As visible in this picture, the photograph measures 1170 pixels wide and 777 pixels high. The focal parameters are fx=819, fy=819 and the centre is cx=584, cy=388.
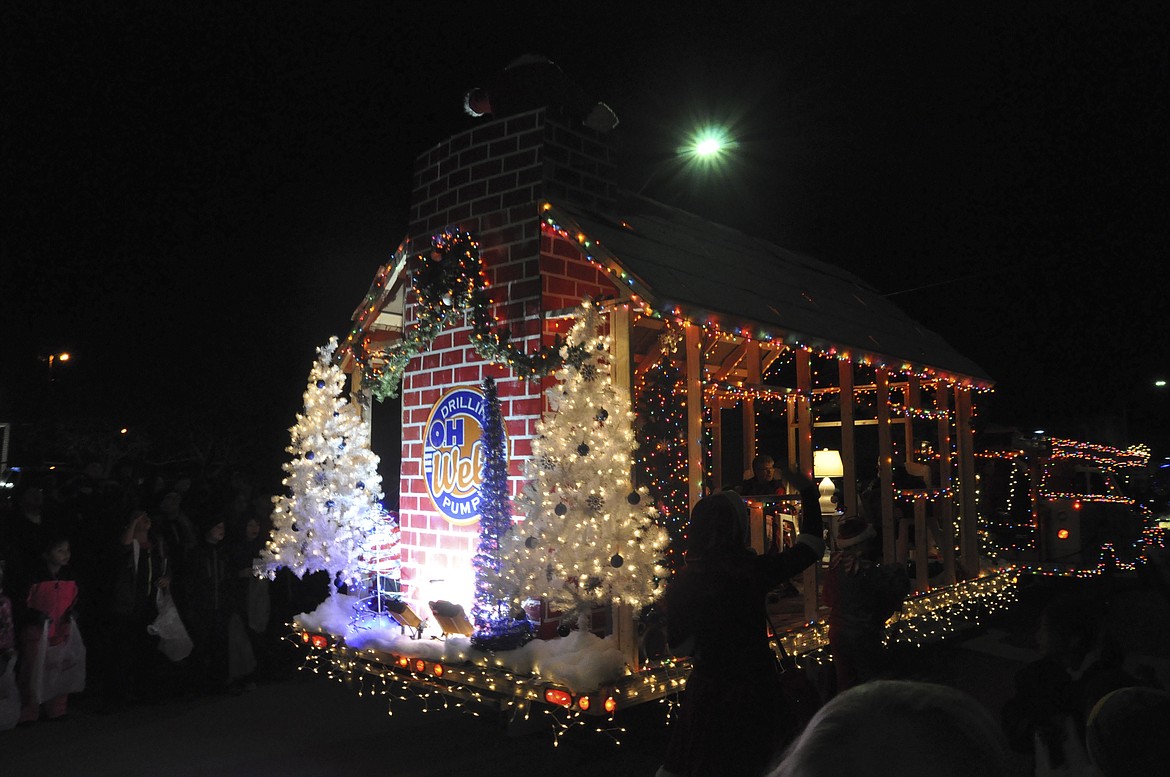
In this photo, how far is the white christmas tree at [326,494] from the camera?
8.04 metres

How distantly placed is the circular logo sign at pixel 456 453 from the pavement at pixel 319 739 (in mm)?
1787

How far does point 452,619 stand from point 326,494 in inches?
88.8

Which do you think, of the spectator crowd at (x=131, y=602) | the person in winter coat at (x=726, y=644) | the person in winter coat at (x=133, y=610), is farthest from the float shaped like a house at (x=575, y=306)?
the person in winter coat at (x=726, y=644)

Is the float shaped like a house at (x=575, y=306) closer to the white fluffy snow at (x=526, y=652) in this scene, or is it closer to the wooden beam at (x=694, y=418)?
the wooden beam at (x=694, y=418)

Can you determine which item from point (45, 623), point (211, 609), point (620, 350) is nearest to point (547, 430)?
point (620, 350)

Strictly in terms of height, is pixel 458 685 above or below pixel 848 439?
below

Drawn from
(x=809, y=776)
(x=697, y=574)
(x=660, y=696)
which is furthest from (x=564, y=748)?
(x=809, y=776)

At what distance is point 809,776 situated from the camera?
112 centimetres

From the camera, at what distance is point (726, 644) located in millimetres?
3646

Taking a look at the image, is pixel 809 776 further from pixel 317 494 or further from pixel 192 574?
pixel 192 574

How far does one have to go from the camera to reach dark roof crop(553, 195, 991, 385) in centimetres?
678

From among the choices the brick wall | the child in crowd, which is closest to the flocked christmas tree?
the brick wall

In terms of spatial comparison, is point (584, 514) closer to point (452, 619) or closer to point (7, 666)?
point (452, 619)

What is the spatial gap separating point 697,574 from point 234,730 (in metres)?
5.07
